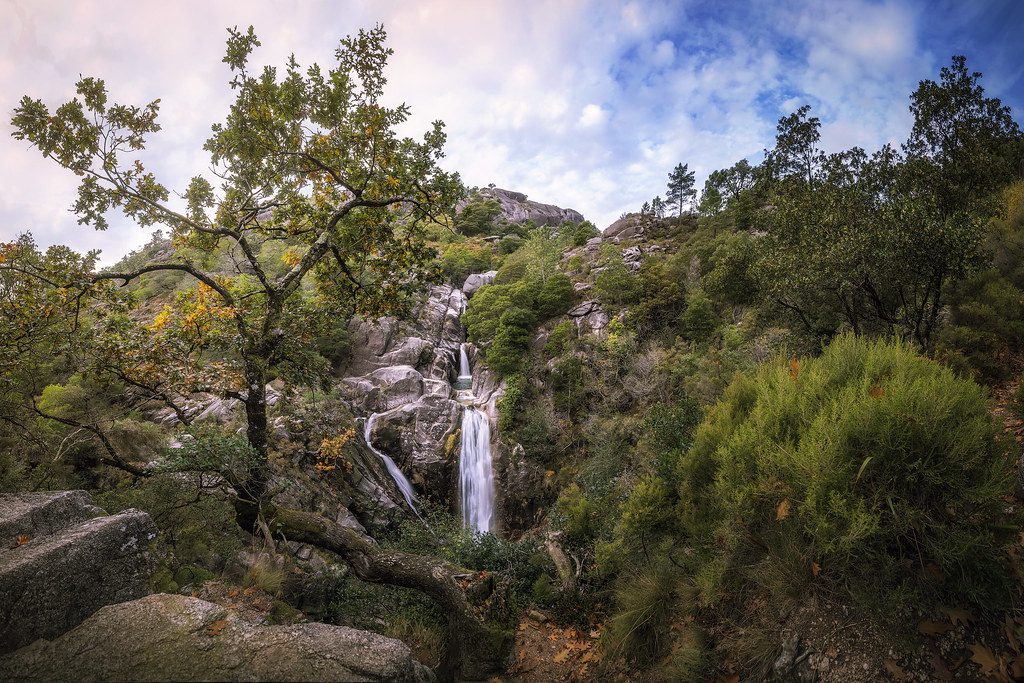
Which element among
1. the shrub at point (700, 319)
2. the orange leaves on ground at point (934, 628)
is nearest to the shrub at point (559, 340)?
the shrub at point (700, 319)

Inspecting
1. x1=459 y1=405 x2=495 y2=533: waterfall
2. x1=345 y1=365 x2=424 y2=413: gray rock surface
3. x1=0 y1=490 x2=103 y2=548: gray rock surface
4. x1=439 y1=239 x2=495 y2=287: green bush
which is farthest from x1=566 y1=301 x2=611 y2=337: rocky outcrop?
x1=0 y1=490 x2=103 y2=548: gray rock surface

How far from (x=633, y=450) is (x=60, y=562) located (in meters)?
12.9

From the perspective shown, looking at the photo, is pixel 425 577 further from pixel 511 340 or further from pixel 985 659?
pixel 511 340

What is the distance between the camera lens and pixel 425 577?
634 centimetres

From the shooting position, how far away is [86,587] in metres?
3.06

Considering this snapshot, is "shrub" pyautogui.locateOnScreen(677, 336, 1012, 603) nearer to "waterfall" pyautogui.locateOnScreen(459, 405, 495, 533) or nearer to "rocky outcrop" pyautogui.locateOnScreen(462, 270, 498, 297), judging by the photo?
"waterfall" pyautogui.locateOnScreen(459, 405, 495, 533)

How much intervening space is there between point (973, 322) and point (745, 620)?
1089 centimetres

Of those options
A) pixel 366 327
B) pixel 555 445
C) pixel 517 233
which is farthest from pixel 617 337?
pixel 517 233

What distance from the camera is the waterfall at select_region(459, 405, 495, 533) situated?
59.4 ft

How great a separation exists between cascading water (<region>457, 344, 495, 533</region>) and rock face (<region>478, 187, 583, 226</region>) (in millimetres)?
53112

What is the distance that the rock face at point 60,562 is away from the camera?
106 inches

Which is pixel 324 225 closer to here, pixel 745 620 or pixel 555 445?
pixel 745 620

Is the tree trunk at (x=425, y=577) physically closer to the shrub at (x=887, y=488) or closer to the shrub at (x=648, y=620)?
the shrub at (x=648, y=620)

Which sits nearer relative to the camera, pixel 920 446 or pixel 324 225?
pixel 920 446
